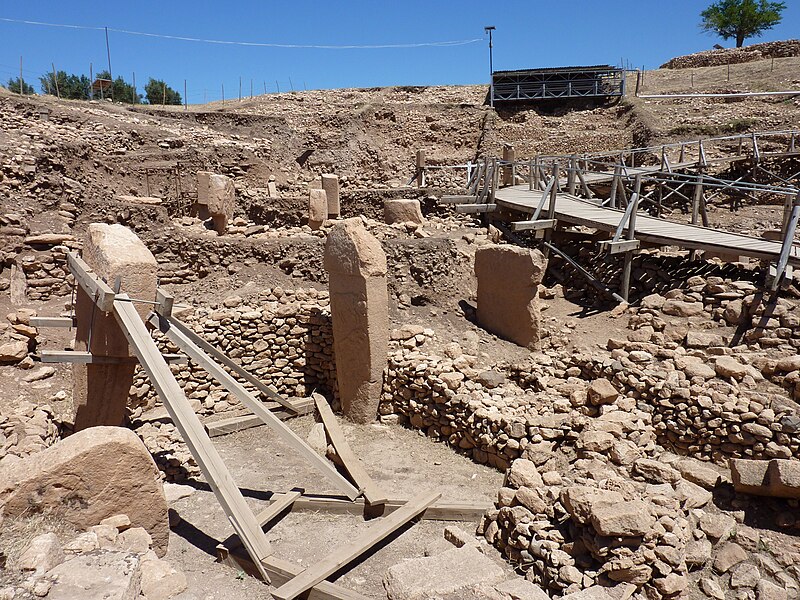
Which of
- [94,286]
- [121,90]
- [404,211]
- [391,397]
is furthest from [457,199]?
→ [121,90]

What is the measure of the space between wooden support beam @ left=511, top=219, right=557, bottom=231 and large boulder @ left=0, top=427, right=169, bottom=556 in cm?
778

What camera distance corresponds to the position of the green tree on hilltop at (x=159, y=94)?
36281 mm

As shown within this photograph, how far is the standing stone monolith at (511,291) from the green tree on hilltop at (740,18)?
35849 millimetres

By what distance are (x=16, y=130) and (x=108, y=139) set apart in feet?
9.24

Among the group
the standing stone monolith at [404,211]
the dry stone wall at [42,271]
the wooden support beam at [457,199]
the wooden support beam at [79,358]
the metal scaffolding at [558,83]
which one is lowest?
the wooden support beam at [79,358]

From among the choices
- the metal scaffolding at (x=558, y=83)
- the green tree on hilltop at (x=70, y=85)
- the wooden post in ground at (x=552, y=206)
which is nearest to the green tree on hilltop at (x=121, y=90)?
the green tree on hilltop at (x=70, y=85)

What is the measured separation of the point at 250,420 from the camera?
324 inches

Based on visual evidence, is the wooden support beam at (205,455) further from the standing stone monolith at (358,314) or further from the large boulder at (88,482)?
the standing stone monolith at (358,314)

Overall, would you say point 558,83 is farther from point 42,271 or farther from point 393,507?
point 393,507

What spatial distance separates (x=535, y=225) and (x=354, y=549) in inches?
291

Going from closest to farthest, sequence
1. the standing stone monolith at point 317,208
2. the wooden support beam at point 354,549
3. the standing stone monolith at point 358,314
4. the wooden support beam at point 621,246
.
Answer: the wooden support beam at point 354,549 → the standing stone monolith at point 358,314 → the wooden support beam at point 621,246 → the standing stone monolith at point 317,208

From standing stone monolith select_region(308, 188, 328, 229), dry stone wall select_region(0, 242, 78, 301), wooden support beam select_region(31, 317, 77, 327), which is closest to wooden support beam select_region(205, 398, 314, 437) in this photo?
wooden support beam select_region(31, 317, 77, 327)

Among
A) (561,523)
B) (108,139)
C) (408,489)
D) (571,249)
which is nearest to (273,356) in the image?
(408,489)

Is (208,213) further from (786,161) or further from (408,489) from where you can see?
(786,161)
